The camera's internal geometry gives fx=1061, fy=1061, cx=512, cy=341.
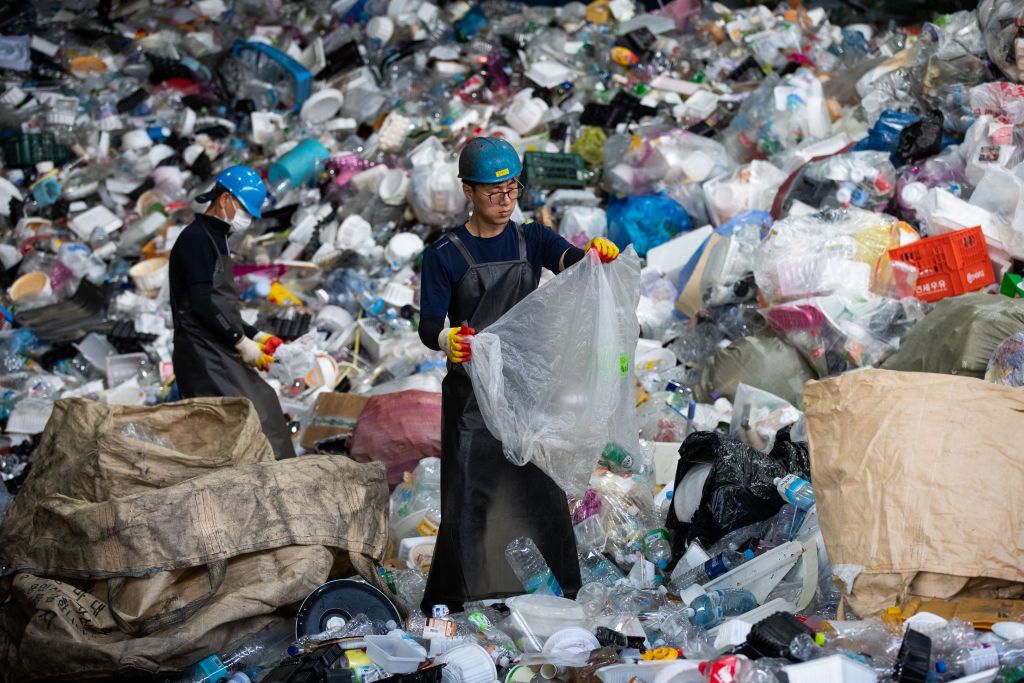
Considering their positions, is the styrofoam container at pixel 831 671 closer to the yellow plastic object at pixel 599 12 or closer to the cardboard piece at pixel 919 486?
the cardboard piece at pixel 919 486

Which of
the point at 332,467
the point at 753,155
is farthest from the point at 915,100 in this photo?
the point at 332,467

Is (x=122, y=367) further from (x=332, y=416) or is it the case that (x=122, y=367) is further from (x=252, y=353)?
(x=252, y=353)

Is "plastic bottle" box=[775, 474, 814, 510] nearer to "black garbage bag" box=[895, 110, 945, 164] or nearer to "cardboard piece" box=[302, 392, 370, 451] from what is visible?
"cardboard piece" box=[302, 392, 370, 451]

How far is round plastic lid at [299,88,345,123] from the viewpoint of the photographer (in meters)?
7.92

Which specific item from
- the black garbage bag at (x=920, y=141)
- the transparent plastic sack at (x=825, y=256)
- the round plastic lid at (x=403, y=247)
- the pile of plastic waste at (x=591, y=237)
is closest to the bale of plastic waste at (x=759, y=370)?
the pile of plastic waste at (x=591, y=237)

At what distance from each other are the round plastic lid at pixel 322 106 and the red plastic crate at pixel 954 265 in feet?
15.6

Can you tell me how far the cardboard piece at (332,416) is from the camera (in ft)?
16.9

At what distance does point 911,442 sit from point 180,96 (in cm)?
703

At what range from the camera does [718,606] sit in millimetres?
3314

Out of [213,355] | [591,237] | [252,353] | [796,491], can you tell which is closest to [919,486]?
[796,491]

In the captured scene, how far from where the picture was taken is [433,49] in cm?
844

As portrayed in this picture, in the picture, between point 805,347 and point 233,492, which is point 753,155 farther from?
point 233,492

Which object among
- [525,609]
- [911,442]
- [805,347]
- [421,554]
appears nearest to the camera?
[911,442]

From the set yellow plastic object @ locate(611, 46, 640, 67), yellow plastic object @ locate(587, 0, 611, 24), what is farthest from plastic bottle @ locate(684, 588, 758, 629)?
yellow plastic object @ locate(587, 0, 611, 24)
